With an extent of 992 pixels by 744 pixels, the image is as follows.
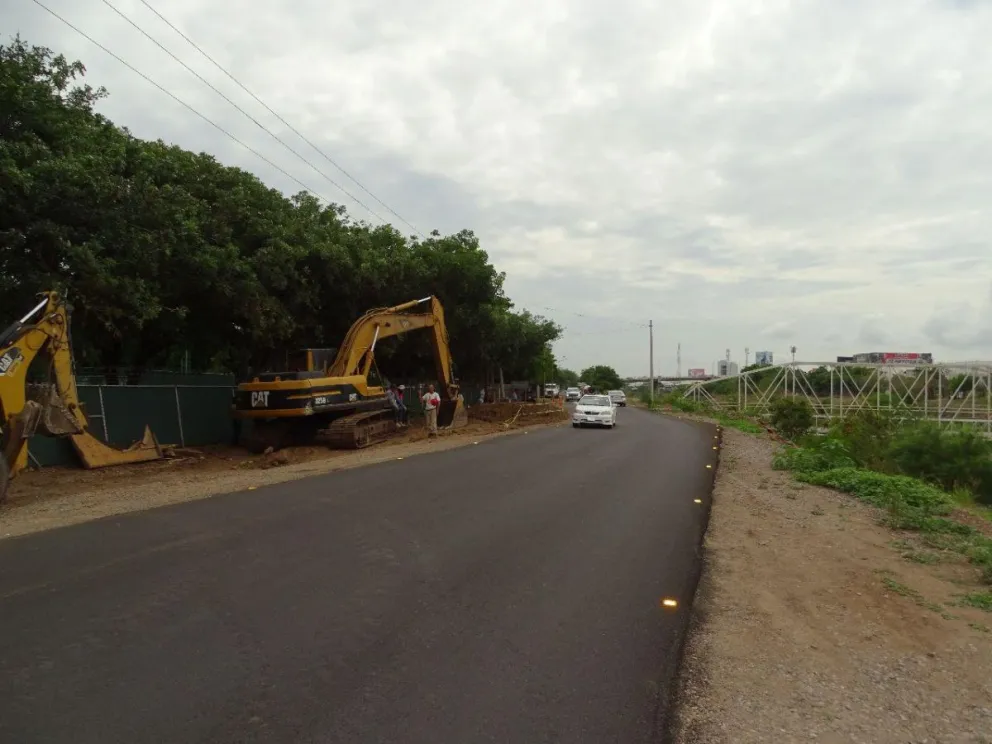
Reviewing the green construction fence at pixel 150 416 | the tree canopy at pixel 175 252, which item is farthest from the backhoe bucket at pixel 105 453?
the tree canopy at pixel 175 252

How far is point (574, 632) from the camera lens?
5789 mm

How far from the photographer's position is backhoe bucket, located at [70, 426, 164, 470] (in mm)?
15594

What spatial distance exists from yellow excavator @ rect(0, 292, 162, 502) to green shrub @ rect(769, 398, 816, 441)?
1155 inches

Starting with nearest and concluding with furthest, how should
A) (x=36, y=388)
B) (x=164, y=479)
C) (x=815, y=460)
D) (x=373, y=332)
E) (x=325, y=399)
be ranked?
(x=36, y=388) → (x=164, y=479) → (x=815, y=460) → (x=325, y=399) → (x=373, y=332)

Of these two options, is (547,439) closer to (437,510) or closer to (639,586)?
(437,510)

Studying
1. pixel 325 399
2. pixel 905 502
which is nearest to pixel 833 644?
pixel 905 502

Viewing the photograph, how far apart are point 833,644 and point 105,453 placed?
14815mm

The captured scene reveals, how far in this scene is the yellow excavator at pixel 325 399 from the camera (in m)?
19.3

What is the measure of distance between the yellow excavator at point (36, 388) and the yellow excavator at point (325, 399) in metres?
4.71

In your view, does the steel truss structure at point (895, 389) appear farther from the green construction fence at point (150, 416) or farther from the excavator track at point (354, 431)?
the green construction fence at point (150, 416)

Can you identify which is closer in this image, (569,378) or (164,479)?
(164,479)

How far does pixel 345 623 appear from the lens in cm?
580

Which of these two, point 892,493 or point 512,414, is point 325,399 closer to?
point 892,493

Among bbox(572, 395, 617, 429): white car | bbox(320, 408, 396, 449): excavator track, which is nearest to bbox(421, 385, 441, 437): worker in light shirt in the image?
bbox(320, 408, 396, 449): excavator track
